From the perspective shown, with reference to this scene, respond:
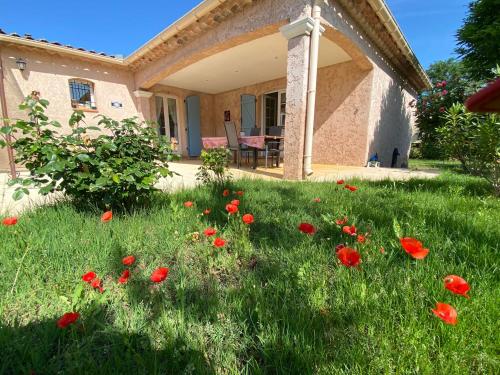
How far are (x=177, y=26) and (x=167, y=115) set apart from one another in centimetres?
452

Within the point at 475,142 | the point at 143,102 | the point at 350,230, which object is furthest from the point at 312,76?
the point at 143,102

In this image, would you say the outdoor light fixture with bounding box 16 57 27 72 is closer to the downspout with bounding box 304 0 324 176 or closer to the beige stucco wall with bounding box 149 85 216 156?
the beige stucco wall with bounding box 149 85 216 156

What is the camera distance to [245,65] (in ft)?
22.0

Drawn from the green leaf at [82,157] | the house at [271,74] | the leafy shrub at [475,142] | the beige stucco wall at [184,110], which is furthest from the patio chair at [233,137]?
the green leaf at [82,157]

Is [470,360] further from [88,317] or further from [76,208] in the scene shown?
[76,208]

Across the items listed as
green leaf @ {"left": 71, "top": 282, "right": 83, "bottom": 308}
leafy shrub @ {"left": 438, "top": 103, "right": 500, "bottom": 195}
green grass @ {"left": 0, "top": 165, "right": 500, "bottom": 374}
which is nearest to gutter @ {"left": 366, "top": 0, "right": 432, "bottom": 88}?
leafy shrub @ {"left": 438, "top": 103, "right": 500, "bottom": 195}

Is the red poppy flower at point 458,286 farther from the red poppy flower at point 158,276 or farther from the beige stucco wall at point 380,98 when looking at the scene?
the beige stucco wall at point 380,98

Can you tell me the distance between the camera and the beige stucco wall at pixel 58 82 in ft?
18.7

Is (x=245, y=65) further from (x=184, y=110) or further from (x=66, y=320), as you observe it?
(x=66, y=320)

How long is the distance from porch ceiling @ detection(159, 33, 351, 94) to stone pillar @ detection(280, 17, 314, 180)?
113 centimetres

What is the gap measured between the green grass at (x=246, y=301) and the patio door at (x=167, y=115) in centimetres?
813

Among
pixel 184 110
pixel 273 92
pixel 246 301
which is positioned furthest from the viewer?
pixel 184 110

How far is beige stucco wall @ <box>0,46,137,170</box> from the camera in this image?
224 inches

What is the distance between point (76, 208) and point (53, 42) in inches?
259
